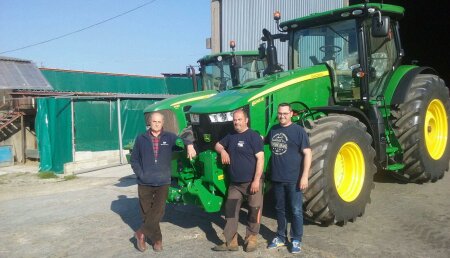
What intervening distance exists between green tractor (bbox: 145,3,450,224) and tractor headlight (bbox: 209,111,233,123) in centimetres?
1

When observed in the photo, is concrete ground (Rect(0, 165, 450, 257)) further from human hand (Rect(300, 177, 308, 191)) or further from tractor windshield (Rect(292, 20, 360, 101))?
tractor windshield (Rect(292, 20, 360, 101))

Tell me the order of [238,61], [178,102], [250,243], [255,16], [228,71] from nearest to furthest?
[250,243], [178,102], [238,61], [228,71], [255,16]

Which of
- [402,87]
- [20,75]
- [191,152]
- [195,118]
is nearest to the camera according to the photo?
[191,152]

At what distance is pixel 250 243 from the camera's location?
490cm

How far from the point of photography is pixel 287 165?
481 cm

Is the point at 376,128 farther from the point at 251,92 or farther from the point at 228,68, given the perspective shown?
the point at 228,68

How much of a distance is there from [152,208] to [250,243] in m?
1.21

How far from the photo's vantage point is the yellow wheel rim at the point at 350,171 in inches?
224

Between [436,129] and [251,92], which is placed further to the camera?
[436,129]

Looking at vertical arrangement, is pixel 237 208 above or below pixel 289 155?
below

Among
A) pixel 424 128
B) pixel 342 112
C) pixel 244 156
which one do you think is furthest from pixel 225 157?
pixel 424 128

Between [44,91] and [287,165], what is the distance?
18300 mm

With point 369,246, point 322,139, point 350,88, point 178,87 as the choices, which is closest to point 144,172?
point 322,139

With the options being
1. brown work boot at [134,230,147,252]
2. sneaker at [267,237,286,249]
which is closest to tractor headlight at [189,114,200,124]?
brown work boot at [134,230,147,252]
